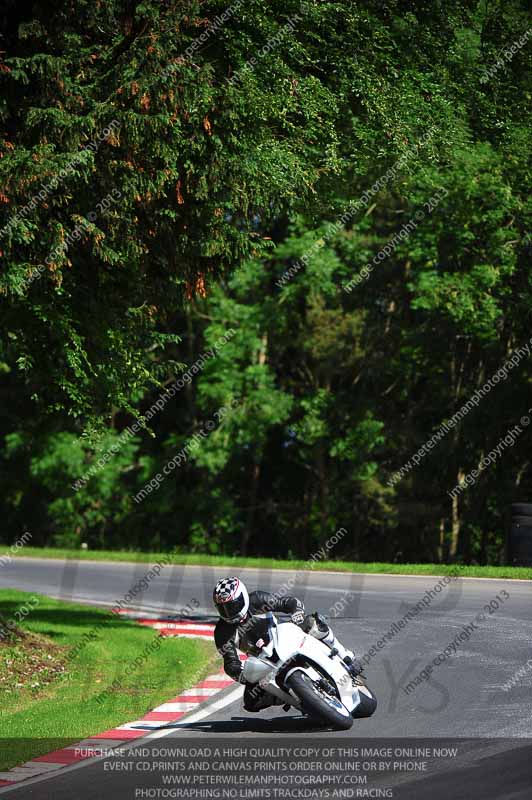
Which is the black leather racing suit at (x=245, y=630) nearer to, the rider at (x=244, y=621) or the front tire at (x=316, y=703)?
the rider at (x=244, y=621)

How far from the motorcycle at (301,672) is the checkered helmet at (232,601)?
163mm

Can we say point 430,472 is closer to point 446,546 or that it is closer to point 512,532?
point 446,546

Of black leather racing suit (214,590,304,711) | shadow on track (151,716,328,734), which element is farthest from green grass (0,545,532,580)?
black leather racing suit (214,590,304,711)

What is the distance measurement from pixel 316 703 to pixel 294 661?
1.31 feet

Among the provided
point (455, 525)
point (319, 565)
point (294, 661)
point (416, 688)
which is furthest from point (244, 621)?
point (455, 525)

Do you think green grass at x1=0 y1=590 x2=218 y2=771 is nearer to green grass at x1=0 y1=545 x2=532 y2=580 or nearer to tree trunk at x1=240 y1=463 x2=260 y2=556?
green grass at x1=0 y1=545 x2=532 y2=580

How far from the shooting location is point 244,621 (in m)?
9.20

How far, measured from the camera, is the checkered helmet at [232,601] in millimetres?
9055

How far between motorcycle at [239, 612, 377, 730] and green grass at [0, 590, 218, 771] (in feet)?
6.54

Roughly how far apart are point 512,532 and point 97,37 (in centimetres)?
1252

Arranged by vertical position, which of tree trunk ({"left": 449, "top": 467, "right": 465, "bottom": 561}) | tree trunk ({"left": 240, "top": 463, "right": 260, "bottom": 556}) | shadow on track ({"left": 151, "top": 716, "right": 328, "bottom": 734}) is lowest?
tree trunk ({"left": 240, "top": 463, "right": 260, "bottom": 556})

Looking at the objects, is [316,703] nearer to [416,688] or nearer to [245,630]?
[245,630]

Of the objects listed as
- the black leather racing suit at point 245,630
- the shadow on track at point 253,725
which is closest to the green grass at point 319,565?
the shadow on track at point 253,725

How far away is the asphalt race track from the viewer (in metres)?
7.38
